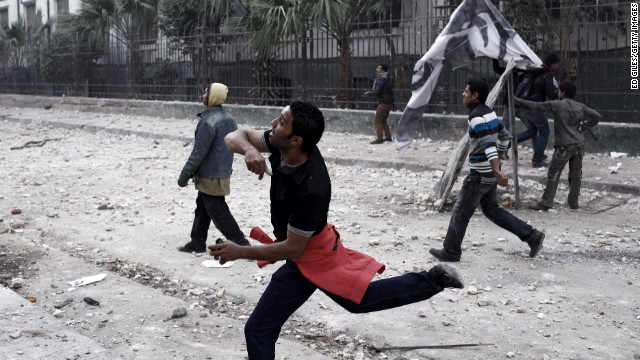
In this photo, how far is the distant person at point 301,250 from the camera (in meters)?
3.07

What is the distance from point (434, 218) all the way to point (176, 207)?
301 centimetres

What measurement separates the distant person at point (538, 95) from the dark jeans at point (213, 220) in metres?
5.46

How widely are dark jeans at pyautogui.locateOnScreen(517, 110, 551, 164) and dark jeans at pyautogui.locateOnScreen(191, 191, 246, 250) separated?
542 centimetres

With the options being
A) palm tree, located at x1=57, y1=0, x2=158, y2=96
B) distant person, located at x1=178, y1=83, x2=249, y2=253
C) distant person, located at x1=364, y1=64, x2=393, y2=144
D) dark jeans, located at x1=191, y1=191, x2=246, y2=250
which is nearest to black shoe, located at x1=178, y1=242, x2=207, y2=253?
dark jeans, located at x1=191, y1=191, x2=246, y2=250

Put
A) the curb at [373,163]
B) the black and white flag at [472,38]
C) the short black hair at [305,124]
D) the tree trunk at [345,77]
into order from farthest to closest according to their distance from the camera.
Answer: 1. the tree trunk at [345,77]
2. the curb at [373,163]
3. the black and white flag at [472,38]
4. the short black hair at [305,124]

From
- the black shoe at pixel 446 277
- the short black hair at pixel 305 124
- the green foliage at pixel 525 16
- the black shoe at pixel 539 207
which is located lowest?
the black shoe at pixel 539 207

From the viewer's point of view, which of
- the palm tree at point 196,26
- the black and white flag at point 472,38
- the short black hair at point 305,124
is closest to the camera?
the short black hair at point 305,124

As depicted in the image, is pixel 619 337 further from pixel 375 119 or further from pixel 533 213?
pixel 375 119

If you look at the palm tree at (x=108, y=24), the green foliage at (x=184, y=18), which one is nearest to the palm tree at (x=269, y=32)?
the green foliage at (x=184, y=18)

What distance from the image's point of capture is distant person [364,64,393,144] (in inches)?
508

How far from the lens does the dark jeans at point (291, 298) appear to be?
127 inches

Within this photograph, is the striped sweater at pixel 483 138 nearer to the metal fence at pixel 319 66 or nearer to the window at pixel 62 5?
the metal fence at pixel 319 66

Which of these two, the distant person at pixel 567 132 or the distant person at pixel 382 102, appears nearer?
A: the distant person at pixel 567 132

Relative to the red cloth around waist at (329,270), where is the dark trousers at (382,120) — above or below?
above
